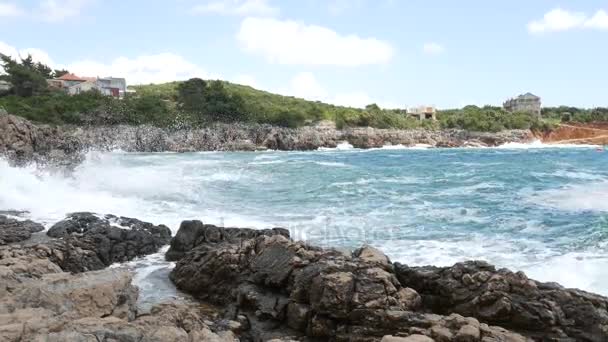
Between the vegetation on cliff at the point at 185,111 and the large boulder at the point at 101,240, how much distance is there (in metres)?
47.5

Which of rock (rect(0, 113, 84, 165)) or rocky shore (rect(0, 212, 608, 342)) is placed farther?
rock (rect(0, 113, 84, 165))

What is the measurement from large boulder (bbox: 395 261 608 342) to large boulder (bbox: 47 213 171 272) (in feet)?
20.2

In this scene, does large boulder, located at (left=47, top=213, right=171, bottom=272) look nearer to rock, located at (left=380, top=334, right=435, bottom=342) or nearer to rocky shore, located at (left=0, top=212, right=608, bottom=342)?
rocky shore, located at (left=0, top=212, right=608, bottom=342)

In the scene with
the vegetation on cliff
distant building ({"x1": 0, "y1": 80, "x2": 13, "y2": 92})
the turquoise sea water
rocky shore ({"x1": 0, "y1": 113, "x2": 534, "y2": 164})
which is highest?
distant building ({"x1": 0, "y1": 80, "x2": 13, "y2": 92})

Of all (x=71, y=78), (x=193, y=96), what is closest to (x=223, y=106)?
(x=193, y=96)

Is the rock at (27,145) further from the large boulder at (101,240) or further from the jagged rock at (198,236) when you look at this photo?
the jagged rock at (198,236)

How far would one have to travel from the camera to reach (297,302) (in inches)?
285

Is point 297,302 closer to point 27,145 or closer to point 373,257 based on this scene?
point 373,257

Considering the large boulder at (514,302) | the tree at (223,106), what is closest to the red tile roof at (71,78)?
the tree at (223,106)

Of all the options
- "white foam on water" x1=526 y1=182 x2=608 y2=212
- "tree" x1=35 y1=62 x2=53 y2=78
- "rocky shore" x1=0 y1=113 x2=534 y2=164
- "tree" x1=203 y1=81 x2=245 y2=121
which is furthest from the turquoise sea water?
"tree" x1=35 y1=62 x2=53 y2=78

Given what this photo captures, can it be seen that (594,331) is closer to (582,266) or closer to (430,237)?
(582,266)

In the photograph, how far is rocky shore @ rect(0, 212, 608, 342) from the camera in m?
5.51

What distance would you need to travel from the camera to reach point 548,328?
6414 millimetres

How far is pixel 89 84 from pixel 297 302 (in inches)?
3310
